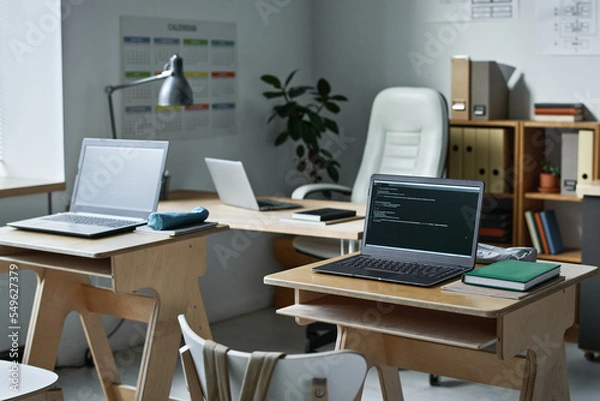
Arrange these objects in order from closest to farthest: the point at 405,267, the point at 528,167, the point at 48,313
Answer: the point at 405,267, the point at 48,313, the point at 528,167

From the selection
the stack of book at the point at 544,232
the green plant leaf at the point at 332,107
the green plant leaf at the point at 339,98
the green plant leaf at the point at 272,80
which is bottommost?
the stack of book at the point at 544,232

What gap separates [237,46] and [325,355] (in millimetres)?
3278

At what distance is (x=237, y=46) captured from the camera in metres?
4.97

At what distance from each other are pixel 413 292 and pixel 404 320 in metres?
0.13

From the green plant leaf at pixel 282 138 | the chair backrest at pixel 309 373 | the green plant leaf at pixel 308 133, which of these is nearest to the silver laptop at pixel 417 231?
the chair backrest at pixel 309 373

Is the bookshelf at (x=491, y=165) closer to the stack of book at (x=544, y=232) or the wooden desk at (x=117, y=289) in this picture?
the stack of book at (x=544, y=232)

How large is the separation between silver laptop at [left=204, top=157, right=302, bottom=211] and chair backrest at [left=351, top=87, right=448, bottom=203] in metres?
0.79

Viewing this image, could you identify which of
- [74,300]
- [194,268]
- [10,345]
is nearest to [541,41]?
[194,268]

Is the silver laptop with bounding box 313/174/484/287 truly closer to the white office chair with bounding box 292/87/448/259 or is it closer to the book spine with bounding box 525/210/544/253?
the white office chair with bounding box 292/87/448/259

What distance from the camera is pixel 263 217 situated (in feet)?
12.3

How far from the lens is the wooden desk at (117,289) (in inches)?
120

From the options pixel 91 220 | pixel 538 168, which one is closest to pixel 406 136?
pixel 538 168

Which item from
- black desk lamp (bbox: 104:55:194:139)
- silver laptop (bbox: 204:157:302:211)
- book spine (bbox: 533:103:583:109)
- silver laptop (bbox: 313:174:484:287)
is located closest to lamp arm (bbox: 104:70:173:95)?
black desk lamp (bbox: 104:55:194:139)

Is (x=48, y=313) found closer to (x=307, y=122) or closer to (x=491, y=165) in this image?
(x=307, y=122)
